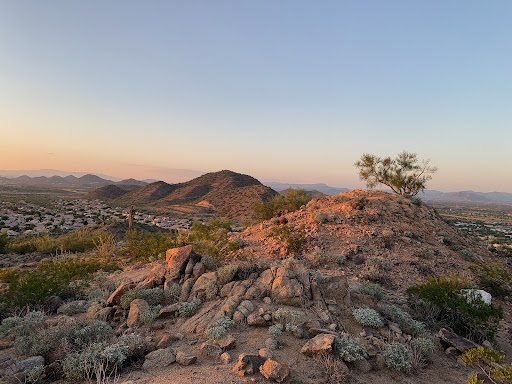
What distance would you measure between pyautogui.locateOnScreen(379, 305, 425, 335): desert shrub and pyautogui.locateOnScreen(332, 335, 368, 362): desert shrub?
233cm

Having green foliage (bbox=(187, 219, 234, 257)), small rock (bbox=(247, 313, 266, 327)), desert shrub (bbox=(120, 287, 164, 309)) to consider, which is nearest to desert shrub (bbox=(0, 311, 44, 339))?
desert shrub (bbox=(120, 287, 164, 309))

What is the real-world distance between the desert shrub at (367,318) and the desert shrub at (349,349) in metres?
1.21

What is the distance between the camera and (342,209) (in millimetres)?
16125

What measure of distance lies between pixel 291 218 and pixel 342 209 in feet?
11.1

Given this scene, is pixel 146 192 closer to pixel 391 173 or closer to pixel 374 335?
pixel 391 173

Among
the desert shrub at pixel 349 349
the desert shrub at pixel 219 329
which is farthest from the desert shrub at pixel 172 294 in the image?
the desert shrub at pixel 349 349

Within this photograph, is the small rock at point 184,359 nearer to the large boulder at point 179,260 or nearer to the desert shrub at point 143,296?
the desert shrub at point 143,296

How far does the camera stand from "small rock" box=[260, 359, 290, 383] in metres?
4.14

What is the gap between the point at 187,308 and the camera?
659 cm

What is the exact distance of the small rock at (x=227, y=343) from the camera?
201 inches

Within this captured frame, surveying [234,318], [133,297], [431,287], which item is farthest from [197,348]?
[431,287]

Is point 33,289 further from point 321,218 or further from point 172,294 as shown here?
point 321,218

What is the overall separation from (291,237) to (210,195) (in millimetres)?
67902

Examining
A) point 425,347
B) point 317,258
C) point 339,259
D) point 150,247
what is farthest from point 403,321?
point 150,247
